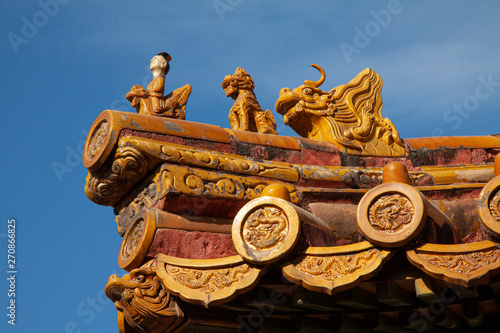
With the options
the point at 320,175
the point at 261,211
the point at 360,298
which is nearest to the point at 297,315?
the point at 360,298

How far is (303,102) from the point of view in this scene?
6441 millimetres

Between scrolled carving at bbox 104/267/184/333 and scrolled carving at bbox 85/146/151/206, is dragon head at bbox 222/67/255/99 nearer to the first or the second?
scrolled carving at bbox 85/146/151/206

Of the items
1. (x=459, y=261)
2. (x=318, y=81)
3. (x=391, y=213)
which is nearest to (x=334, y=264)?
(x=391, y=213)

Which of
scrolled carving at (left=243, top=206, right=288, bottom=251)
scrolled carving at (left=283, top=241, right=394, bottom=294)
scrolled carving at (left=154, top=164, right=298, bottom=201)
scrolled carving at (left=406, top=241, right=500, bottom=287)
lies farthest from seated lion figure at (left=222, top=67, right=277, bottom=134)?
scrolled carving at (left=406, top=241, right=500, bottom=287)

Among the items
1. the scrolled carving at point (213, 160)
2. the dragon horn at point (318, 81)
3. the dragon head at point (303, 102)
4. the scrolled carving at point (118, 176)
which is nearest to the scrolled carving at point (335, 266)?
the scrolled carving at point (213, 160)

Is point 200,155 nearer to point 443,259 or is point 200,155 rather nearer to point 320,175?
point 320,175

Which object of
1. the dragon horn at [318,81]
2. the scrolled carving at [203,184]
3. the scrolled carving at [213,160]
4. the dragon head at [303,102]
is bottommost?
the scrolled carving at [203,184]

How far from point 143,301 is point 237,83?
3.39 m

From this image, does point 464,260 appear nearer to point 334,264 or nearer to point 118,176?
point 334,264

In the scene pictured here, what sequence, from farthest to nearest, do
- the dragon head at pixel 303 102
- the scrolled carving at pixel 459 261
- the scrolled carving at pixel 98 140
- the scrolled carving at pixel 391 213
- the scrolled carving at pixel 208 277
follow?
the dragon head at pixel 303 102 → the scrolled carving at pixel 98 140 → the scrolled carving at pixel 208 277 → the scrolled carving at pixel 391 213 → the scrolled carving at pixel 459 261

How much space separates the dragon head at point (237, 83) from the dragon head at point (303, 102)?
3.87 ft

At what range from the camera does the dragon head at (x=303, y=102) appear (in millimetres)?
6438

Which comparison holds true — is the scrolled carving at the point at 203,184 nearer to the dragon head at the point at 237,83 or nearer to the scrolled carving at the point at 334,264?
the scrolled carving at the point at 334,264

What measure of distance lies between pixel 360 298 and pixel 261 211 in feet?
2.51
